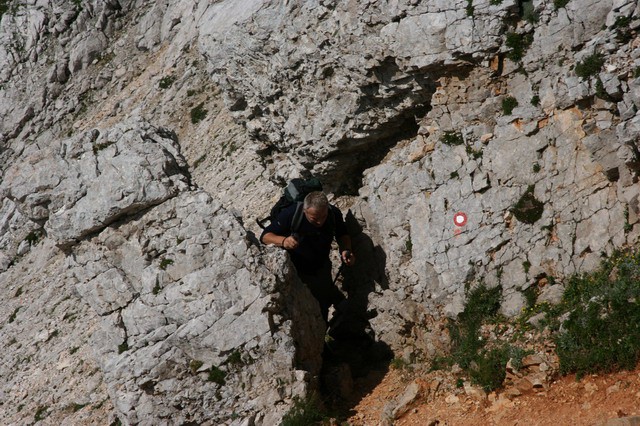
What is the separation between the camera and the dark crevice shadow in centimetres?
1129

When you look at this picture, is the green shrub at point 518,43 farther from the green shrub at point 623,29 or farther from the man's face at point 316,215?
the man's face at point 316,215

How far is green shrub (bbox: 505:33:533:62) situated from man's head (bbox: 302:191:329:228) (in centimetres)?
386

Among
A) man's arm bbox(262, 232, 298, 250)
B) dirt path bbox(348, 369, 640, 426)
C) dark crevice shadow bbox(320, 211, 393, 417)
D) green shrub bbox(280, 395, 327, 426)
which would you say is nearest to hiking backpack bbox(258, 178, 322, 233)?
man's arm bbox(262, 232, 298, 250)

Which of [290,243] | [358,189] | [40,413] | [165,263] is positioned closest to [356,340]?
[290,243]

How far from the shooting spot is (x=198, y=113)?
2903 cm

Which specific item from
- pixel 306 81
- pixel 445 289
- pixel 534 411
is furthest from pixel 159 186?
pixel 534 411

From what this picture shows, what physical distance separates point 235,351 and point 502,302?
4308 mm

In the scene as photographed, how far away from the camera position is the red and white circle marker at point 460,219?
1135 cm

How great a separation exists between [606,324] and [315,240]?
5051 mm

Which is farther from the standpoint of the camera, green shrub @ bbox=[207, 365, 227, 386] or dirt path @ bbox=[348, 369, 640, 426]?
green shrub @ bbox=[207, 365, 227, 386]

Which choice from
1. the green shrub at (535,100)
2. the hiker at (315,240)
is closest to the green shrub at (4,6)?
the hiker at (315,240)

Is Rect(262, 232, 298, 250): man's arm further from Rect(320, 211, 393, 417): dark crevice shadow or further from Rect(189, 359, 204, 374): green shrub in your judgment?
Rect(189, 359, 204, 374): green shrub

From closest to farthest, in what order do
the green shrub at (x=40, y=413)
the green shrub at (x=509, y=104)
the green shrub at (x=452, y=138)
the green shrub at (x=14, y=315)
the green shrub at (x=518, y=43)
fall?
the green shrub at (x=518, y=43) → the green shrub at (x=509, y=104) → the green shrub at (x=452, y=138) → the green shrub at (x=40, y=413) → the green shrub at (x=14, y=315)

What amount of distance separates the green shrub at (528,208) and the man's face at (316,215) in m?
3.10
